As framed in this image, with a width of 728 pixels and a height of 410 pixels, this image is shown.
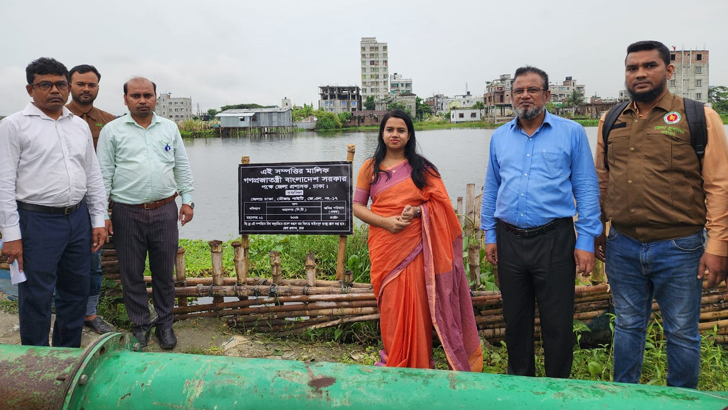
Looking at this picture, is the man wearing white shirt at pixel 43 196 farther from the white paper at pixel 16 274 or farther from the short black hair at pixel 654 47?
the short black hair at pixel 654 47

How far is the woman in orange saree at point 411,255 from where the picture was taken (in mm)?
3057

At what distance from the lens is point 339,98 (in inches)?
3115

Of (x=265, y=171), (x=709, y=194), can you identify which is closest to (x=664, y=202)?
(x=709, y=194)

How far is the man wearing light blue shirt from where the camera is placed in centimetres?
344

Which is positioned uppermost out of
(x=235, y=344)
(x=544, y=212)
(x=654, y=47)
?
(x=654, y=47)

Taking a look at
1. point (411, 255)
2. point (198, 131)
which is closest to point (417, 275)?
point (411, 255)

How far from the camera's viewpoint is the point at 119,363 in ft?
4.25

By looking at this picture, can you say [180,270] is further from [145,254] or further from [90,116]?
[90,116]

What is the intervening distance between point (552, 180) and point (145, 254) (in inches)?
110

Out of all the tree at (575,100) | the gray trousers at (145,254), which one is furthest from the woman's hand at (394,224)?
the tree at (575,100)

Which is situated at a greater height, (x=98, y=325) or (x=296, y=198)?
(x=296, y=198)

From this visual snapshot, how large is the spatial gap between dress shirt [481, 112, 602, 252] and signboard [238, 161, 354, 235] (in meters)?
1.67

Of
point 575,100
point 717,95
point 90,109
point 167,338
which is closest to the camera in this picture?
point 167,338

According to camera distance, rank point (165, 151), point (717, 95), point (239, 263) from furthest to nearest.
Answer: point (717, 95)
point (239, 263)
point (165, 151)
